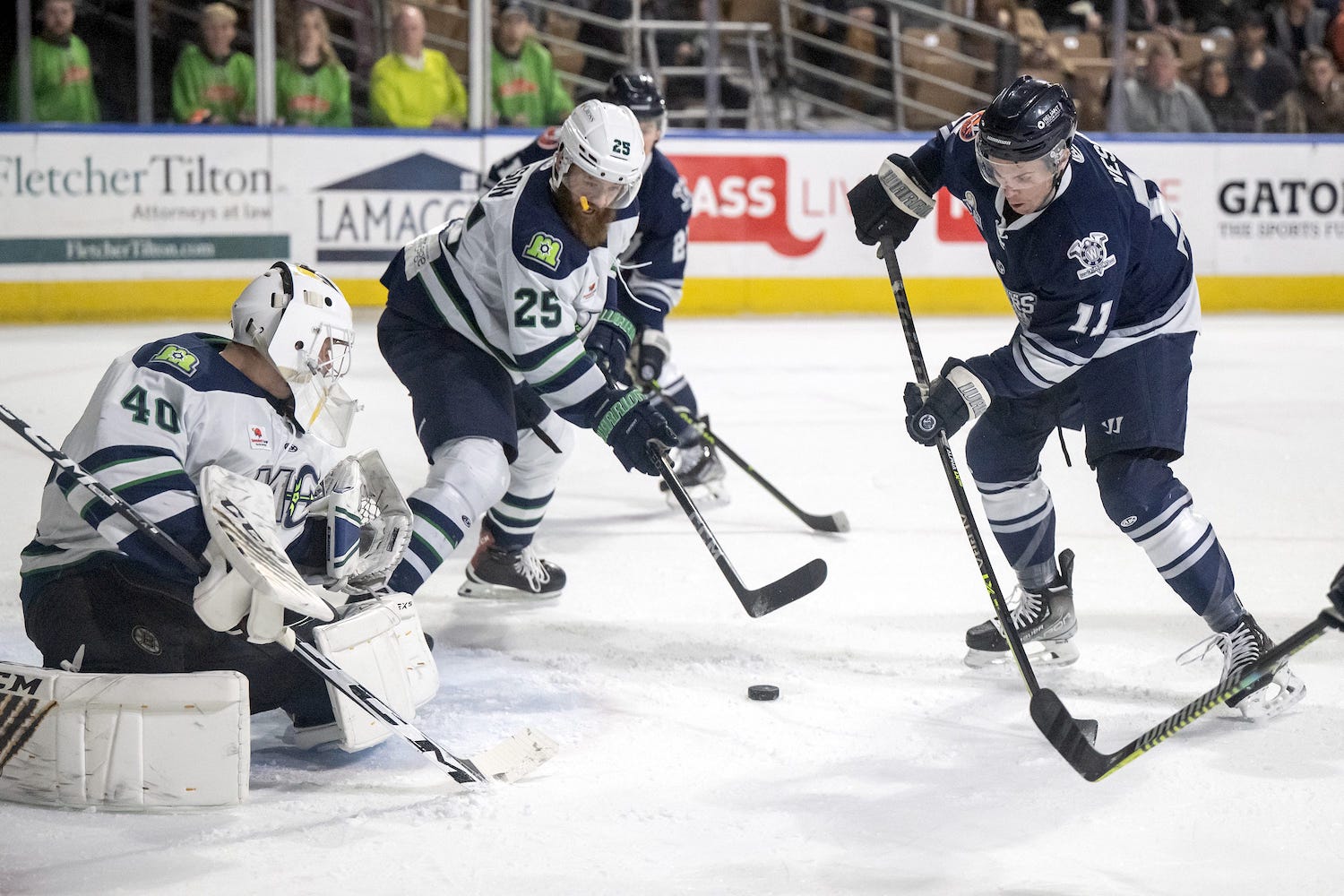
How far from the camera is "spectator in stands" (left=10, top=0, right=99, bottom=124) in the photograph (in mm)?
7184

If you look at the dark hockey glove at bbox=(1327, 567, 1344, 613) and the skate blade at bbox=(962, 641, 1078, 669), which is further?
the skate blade at bbox=(962, 641, 1078, 669)

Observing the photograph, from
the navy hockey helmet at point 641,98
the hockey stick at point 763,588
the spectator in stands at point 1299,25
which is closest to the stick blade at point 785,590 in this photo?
the hockey stick at point 763,588

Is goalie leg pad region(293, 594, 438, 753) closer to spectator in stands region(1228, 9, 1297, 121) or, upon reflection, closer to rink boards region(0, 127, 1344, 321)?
rink boards region(0, 127, 1344, 321)

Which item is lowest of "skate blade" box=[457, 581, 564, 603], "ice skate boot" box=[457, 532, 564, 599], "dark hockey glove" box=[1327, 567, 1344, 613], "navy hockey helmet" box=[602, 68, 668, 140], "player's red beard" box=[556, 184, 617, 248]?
"skate blade" box=[457, 581, 564, 603]

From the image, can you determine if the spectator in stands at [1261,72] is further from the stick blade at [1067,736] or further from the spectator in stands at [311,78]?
the stick blade at [1067,736]

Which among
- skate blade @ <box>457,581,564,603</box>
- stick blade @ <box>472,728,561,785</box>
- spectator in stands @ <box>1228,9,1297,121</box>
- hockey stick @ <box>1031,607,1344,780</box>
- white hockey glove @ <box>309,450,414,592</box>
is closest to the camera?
hockey stick @ <box>1031,607,1344,780</box>

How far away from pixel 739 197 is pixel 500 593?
16.3 feet

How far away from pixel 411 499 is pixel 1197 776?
1.44 meters

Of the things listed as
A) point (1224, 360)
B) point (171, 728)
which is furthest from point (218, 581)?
point (1224, 360)

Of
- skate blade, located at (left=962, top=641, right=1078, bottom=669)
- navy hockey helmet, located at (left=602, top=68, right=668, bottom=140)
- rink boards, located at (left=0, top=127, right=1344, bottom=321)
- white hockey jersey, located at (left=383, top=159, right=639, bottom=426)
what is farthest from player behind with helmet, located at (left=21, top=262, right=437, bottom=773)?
rink boards, located at (left=0, top=127, right=1344, bottom=321)

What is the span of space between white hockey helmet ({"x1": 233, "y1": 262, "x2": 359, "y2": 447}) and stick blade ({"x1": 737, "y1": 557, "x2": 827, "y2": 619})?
1027 millimetres

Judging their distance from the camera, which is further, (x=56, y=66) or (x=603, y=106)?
(x=56, y=66)

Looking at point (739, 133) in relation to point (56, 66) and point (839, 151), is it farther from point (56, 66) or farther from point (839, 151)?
point (56, 66)

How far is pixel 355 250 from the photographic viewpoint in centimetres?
770
